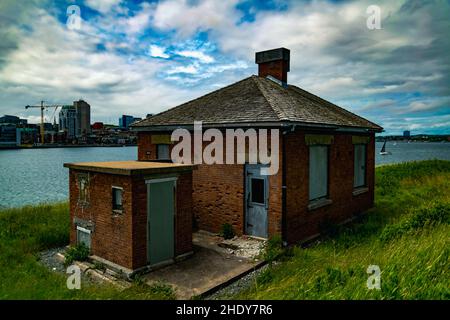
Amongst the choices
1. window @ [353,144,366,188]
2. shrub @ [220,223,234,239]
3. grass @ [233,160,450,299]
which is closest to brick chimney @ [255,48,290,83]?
window @ [353,144,366,188]

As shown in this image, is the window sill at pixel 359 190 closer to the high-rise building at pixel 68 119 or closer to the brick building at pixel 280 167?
the brick building at pixel 280 167

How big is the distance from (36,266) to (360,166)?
1283 centimetres

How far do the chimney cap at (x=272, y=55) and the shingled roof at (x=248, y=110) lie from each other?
1.13 meters

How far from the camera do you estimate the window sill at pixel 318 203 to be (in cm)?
1055

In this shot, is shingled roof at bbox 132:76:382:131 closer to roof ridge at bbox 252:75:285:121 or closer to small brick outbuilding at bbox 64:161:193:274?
roof ridge at bbox 252:75:285:121

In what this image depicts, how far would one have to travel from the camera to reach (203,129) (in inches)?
428

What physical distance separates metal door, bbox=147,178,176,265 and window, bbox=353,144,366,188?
8939 millimetres

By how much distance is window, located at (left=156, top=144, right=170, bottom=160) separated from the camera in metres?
12.4

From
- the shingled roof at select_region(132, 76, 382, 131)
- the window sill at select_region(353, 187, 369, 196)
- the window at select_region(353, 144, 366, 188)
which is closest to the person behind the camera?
the shingled roof at select_region(132, 76, 382, 131)

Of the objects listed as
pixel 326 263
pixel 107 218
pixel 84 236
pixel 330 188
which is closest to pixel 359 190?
pixel 330 188

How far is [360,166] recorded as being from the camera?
1416 cm

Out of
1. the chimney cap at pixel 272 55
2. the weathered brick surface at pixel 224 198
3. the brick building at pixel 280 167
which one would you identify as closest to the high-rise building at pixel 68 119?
the chimney cap at pixel 272 55
